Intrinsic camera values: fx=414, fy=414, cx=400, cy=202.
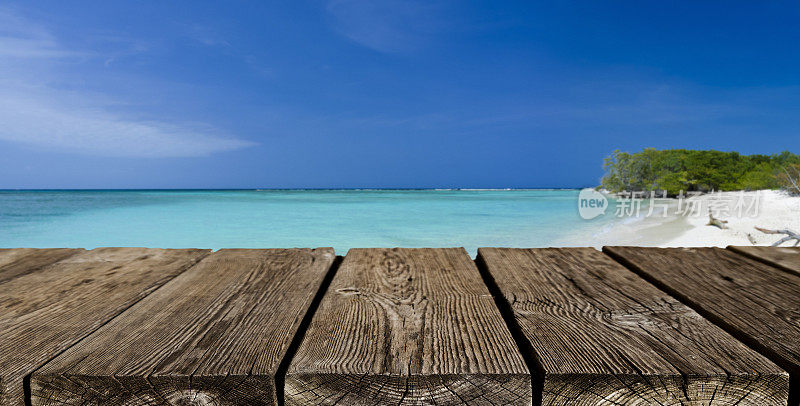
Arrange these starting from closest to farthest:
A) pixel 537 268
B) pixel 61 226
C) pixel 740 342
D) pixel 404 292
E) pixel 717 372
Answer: pixel 717 372
pixel 740 342
pixel 404 292
pixel 537 268
pixel 61 226

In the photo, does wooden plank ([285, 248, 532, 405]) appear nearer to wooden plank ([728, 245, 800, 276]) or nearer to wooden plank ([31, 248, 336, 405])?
wooden plank ([31, 248, 336, 405])

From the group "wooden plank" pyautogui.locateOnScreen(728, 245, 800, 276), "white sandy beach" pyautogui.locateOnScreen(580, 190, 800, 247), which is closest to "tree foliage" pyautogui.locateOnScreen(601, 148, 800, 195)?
"white sandy beach" pyautogui.locateOnScreen(580, 190, 800, 247)

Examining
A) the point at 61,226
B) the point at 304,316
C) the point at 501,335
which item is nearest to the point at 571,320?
the point at 501,335

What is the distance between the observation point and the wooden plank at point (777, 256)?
3.65 feet

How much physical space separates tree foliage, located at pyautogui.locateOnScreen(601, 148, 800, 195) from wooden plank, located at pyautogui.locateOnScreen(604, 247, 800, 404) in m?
43.5

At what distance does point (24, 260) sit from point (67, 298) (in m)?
0.55

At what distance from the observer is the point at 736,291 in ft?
3.04

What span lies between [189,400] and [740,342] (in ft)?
2.77

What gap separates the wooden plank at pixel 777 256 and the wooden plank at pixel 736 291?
0.03 meters

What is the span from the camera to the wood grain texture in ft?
1.82

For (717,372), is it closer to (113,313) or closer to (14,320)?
(113,313)

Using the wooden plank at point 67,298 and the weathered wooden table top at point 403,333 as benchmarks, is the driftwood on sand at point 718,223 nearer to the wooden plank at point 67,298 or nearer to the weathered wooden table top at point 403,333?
the weathered wooden table top at point 403,333

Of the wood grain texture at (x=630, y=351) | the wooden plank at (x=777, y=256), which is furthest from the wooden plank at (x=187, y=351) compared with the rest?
the wooden plank at (x=777, y=256)

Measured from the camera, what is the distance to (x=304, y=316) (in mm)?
780
